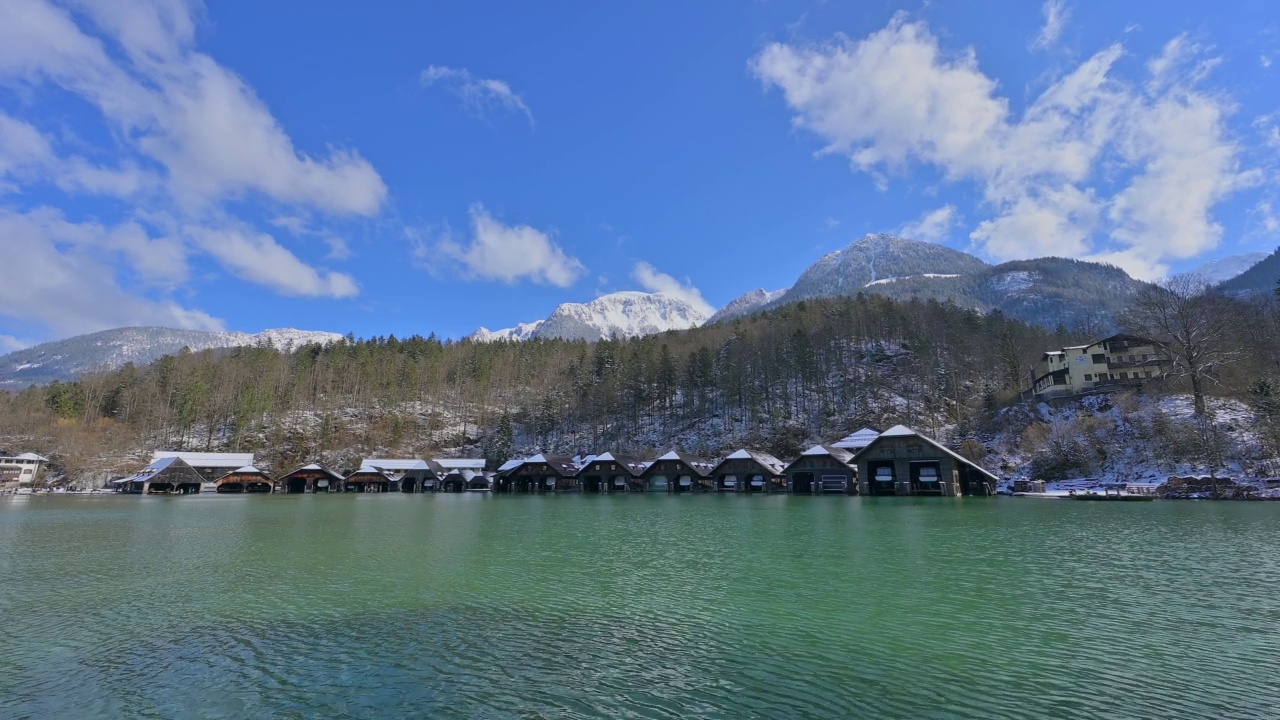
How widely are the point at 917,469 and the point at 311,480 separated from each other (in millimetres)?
77499

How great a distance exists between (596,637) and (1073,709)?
7.18 m

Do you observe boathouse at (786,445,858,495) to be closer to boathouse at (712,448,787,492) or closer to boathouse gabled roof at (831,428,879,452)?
boathouse gabled roof at (831,428,879,452)

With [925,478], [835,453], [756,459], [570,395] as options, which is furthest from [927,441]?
[570,395]

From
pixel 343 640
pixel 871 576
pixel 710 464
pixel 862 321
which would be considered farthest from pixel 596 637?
pixel 862 321

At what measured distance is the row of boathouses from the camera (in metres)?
55.5

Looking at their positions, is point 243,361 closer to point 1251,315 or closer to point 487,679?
point 487,679

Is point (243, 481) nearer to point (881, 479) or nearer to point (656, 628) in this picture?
point (881, 479)

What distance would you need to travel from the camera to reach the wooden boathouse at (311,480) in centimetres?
8157

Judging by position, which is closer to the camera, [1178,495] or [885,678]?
[885,678]

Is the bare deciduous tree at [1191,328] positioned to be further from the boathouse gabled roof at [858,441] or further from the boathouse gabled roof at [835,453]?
the boathouse gabled roof at [835,453]

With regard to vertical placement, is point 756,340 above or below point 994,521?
above

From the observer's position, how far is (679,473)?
73688 millimetres

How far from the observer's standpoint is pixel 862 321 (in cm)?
10625

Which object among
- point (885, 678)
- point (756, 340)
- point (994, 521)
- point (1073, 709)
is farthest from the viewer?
point (756, 340)
